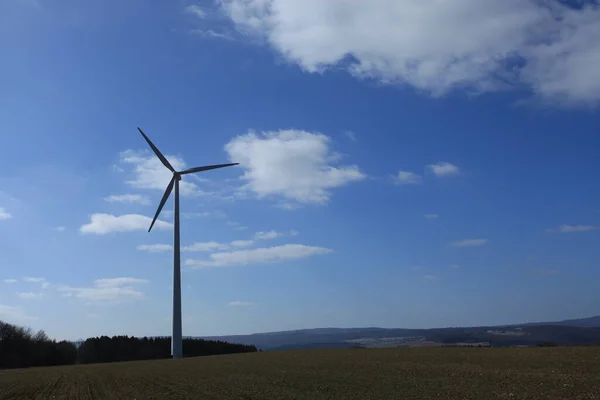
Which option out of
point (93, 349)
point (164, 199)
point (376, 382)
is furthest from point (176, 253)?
point (93, 349)

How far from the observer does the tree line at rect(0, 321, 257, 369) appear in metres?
121

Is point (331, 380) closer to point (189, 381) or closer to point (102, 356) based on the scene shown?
point (189, 381)

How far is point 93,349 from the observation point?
139500mm

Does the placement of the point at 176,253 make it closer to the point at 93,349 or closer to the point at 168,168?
the point at 168,168

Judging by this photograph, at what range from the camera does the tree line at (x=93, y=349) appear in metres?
121

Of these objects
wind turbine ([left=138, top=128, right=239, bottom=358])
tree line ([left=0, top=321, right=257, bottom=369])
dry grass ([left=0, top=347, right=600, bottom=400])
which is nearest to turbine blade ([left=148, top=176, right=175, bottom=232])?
wind turbine ([left=138, top=128, right=239, bottom=358])

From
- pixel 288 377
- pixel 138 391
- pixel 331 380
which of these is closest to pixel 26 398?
pixel 138 391

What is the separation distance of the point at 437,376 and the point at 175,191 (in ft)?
184

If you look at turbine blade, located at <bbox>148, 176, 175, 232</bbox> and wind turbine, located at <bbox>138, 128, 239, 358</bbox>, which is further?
turbine blade, located at <bbox>148, 176, 175, 232</bbox>

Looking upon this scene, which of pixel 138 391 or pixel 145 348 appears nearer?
pixel 138 391

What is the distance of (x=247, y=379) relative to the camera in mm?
37188

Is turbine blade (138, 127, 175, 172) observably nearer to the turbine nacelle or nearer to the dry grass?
the turbine nacelle

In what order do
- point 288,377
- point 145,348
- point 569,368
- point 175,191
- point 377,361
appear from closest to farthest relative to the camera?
point 569,368
point 288,377
point 377,361
point 175,191
point 145,348

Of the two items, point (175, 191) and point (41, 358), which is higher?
point (175, 191)
